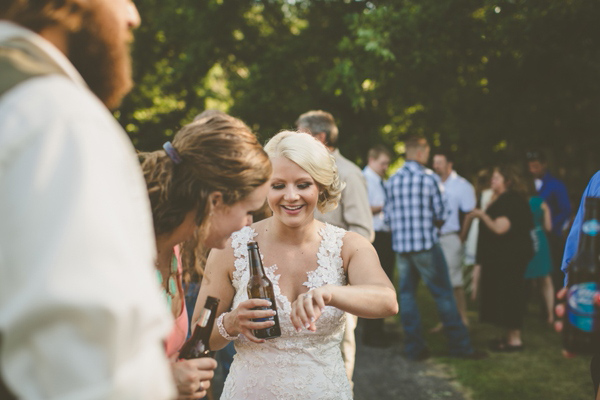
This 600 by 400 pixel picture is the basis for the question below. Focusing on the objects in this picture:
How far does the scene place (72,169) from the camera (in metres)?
0.78

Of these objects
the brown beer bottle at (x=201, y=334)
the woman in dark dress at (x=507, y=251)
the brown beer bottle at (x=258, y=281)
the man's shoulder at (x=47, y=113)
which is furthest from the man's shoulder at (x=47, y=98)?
the woman in dark dress at (x=507, y=251)

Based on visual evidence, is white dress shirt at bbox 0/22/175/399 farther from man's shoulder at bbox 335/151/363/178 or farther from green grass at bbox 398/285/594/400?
green grass at bbox 398/285/594/400

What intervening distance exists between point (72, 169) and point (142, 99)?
14.6 m

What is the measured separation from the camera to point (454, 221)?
799 cm

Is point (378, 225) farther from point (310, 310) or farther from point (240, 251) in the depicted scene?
point (310, 310)

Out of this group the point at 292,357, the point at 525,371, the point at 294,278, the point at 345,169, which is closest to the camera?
the point at 292,357

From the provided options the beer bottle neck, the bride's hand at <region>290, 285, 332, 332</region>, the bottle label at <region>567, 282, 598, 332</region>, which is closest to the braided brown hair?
the bride's hand at <region>290, 285, 332, 332</region>

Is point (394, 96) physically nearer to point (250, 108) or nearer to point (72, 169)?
point (250, 108)

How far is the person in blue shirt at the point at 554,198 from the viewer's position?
8.27 metres

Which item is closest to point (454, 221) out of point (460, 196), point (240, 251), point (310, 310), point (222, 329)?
point (460, 196)

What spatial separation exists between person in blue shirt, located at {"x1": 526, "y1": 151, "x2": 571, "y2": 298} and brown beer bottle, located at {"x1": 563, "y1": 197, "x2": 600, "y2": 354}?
6.35 metres

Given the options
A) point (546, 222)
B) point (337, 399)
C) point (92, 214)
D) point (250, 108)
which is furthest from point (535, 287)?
point (92, 214)

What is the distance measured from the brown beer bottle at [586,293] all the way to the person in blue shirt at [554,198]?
20.8 ft

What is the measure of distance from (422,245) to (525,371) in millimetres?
1749
